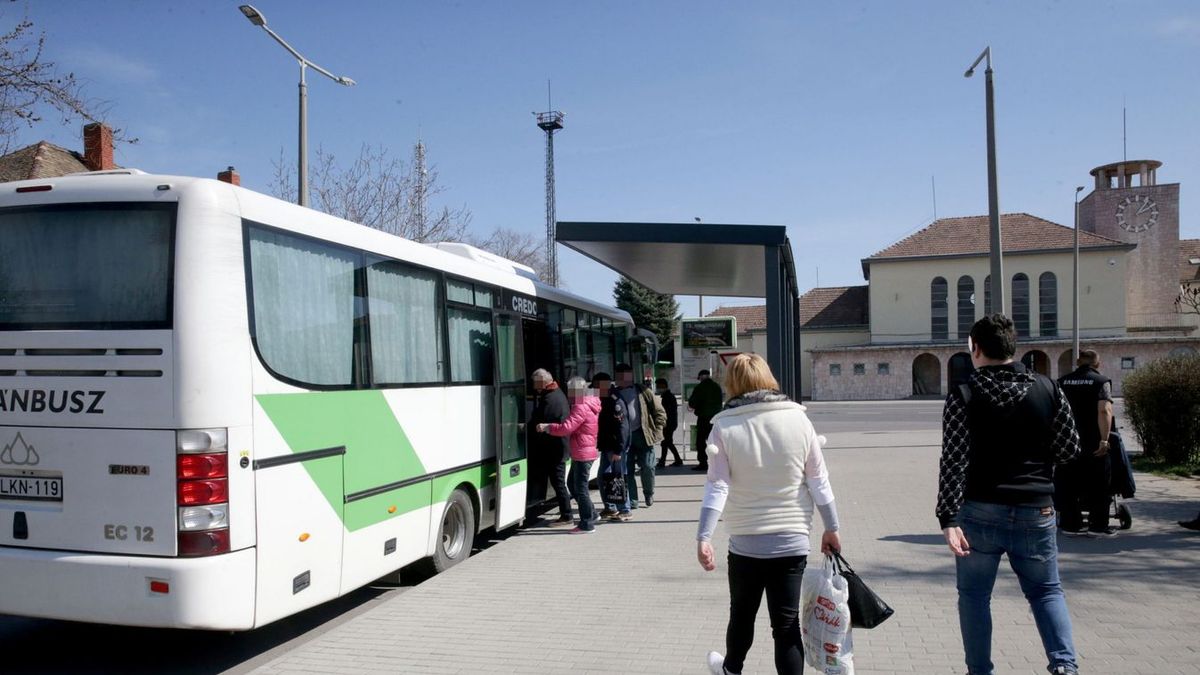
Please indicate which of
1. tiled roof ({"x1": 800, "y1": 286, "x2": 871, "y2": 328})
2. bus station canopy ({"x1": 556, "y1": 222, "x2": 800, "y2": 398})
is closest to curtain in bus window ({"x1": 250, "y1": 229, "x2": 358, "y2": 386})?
bus station canopy ({"x1": 556, "y1": 222, "x2": 800, "y2": 398})

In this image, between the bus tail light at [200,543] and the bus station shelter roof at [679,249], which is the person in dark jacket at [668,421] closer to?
the bus station shelter roof at [679,249]

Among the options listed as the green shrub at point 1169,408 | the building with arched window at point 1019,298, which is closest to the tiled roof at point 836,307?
the building with arched window at point 1019,298

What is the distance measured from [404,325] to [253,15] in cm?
875

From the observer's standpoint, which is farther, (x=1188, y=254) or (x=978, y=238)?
(x=1188, y=254)

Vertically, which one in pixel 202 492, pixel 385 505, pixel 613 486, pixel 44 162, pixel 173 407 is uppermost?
pixel 44 162

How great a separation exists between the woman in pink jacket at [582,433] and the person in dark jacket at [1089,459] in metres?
4.82

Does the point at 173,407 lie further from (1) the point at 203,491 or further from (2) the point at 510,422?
(2) the point at 510,422

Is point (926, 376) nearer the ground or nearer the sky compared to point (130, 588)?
nearer the ground

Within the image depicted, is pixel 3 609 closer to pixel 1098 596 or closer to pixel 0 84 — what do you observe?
pixel 1098 596

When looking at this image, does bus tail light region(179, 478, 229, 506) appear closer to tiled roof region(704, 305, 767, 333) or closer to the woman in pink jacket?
the woman in pink jacket

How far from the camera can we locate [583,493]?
10.3 meters

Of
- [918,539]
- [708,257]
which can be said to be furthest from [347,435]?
[708,257]

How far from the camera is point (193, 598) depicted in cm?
495

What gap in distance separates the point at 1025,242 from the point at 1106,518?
179 feet
